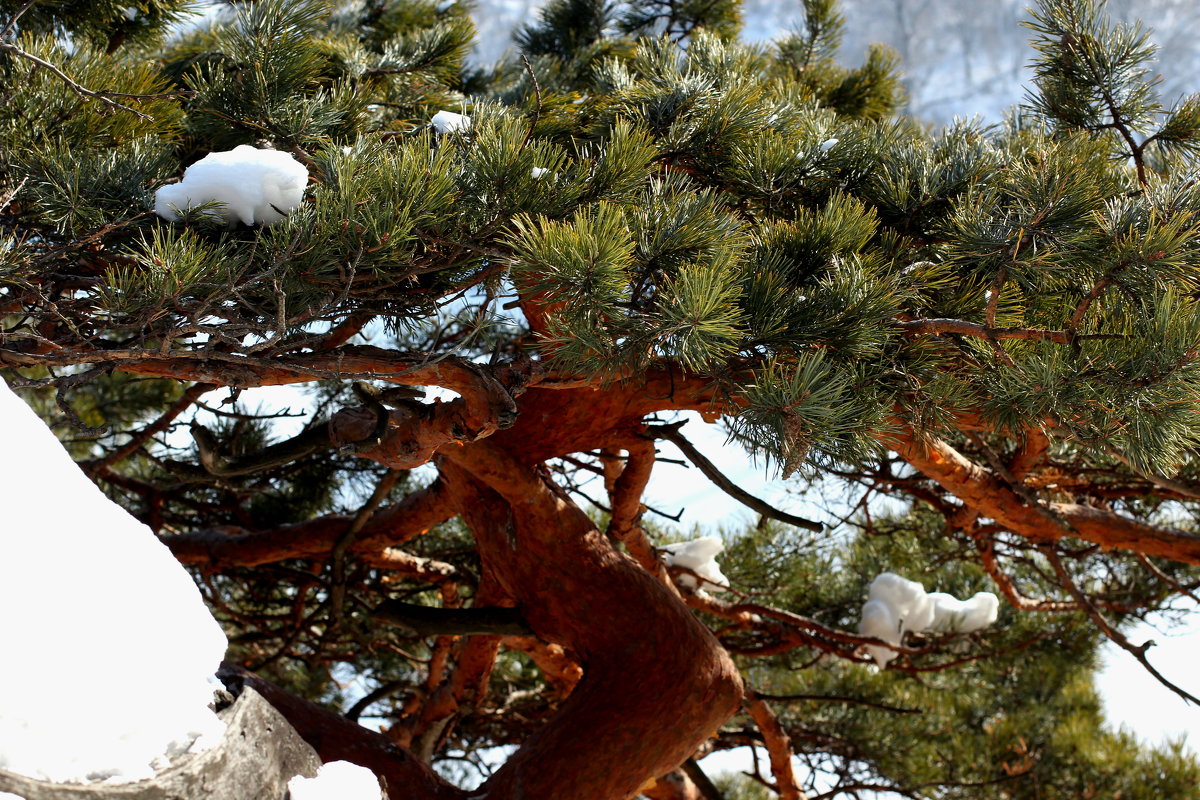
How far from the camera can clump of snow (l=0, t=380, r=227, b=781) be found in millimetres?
577

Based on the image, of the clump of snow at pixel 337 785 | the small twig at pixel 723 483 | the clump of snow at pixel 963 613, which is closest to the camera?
the clump of snow at pixel 337 785

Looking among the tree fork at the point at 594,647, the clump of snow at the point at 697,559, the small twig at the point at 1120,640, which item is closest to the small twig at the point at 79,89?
the tree fork at the point at 594,647

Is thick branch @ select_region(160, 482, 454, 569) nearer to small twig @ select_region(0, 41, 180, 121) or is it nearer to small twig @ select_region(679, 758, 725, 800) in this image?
small twig @ select_region(679, 758, 725, 800)

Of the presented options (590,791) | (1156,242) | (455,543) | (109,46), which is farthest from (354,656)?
(1156,242)

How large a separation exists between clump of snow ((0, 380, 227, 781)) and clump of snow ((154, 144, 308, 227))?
0.22m

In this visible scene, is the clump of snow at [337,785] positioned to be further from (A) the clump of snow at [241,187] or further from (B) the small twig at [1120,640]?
(B) the small twig at [1120,640]

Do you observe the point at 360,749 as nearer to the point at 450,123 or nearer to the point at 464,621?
the point at 464,621

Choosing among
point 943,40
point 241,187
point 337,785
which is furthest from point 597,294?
point 943,40

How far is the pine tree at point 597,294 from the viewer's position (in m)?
0.79

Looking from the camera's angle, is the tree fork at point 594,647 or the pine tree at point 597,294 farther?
the tree fork at point 594,647

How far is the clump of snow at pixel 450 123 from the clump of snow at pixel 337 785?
55 cm

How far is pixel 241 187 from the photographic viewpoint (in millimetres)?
804

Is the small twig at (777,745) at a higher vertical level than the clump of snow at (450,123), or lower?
lower

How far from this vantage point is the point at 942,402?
89cm
